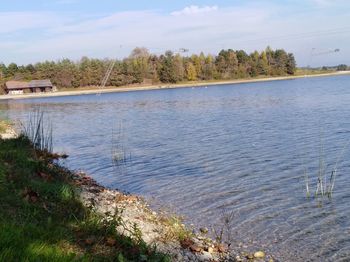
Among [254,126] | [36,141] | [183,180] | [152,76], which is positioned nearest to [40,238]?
[183,180]

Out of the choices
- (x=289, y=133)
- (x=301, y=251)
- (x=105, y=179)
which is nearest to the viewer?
(x=301, y=251)

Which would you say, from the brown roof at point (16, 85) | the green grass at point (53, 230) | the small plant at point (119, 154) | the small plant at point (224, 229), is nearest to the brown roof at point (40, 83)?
the brown roof at point (16, 85)

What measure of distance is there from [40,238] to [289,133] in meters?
28.7

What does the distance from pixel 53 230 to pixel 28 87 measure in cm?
16993

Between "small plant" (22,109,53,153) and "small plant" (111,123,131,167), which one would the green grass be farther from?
"small plant" (111,123,131,167)

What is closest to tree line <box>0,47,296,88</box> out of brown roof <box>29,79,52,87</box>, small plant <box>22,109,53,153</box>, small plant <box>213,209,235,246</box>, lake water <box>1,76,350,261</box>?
brown roof <box>29,79,52,87</box>

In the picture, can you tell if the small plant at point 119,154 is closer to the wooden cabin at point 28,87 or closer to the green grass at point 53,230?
the green grass at point 53,230

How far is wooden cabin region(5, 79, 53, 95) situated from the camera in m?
167

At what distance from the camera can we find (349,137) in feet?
94.3

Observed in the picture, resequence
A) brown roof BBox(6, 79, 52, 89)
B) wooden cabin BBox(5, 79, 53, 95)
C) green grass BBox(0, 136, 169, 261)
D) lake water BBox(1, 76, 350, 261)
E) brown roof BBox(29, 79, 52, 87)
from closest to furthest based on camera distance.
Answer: green grass BBox(0, 136, 169, 261), lake water BBox(1, 76, 350, 261), wooden cabin BBox(5, 79, 53, 95), brown roof BBox(6, 79, 52, 89), brown roof BBox(29, 79, 52, 87)

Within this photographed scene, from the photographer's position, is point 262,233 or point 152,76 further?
point 152,76

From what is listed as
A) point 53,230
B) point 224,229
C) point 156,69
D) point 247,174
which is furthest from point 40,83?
point 53,230

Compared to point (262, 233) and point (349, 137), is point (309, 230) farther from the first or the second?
point (349, 137)

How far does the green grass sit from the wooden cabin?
165m
